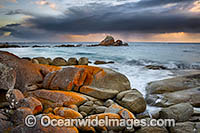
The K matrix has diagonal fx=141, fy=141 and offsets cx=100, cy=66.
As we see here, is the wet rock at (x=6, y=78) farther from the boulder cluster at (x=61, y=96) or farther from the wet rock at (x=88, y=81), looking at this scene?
the wet rock at (x=88, y=81)

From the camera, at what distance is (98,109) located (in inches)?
149

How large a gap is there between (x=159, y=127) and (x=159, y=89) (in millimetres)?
2957

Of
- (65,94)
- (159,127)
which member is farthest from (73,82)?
(159,127)

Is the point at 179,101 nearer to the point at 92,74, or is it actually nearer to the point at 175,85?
the point at 175,85

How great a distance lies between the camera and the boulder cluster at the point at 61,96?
→ 3.01 metres

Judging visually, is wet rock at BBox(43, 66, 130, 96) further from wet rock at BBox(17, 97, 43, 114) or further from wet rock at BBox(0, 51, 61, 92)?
wet rock at BBox(17, 97, 43, 114)

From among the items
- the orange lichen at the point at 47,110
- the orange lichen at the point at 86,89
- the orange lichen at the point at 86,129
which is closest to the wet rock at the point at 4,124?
the orange lichen at the point at 47,110

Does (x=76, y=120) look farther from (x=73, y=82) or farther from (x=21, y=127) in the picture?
(x=73, y=82)

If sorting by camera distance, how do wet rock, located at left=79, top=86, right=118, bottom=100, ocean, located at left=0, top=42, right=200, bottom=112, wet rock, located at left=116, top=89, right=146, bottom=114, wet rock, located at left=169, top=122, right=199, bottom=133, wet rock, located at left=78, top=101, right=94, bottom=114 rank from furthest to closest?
ocean, located at left=0, top=42, right=200, bottom=112 → wet rock, located at left=79, top=86, right=118, bottom=100 → wet rock, located at left=116, top=89, right=146, bottom=114 → wet rock, located at left=78, top=101, right=94, bottom=114 → wet rock, located at left=169, top=122, right=199, bottom=133

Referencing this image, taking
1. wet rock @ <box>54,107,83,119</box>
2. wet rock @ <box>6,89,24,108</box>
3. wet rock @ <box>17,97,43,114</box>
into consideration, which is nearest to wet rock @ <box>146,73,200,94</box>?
wet rock @ <box>54,107,83,119</box>

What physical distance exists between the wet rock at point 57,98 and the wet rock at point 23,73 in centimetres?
54

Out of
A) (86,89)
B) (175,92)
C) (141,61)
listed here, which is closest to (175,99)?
(175,92)

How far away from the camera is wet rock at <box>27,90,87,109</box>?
400cm

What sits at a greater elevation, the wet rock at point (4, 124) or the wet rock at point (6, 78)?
the wet rock at point (6, 78)
